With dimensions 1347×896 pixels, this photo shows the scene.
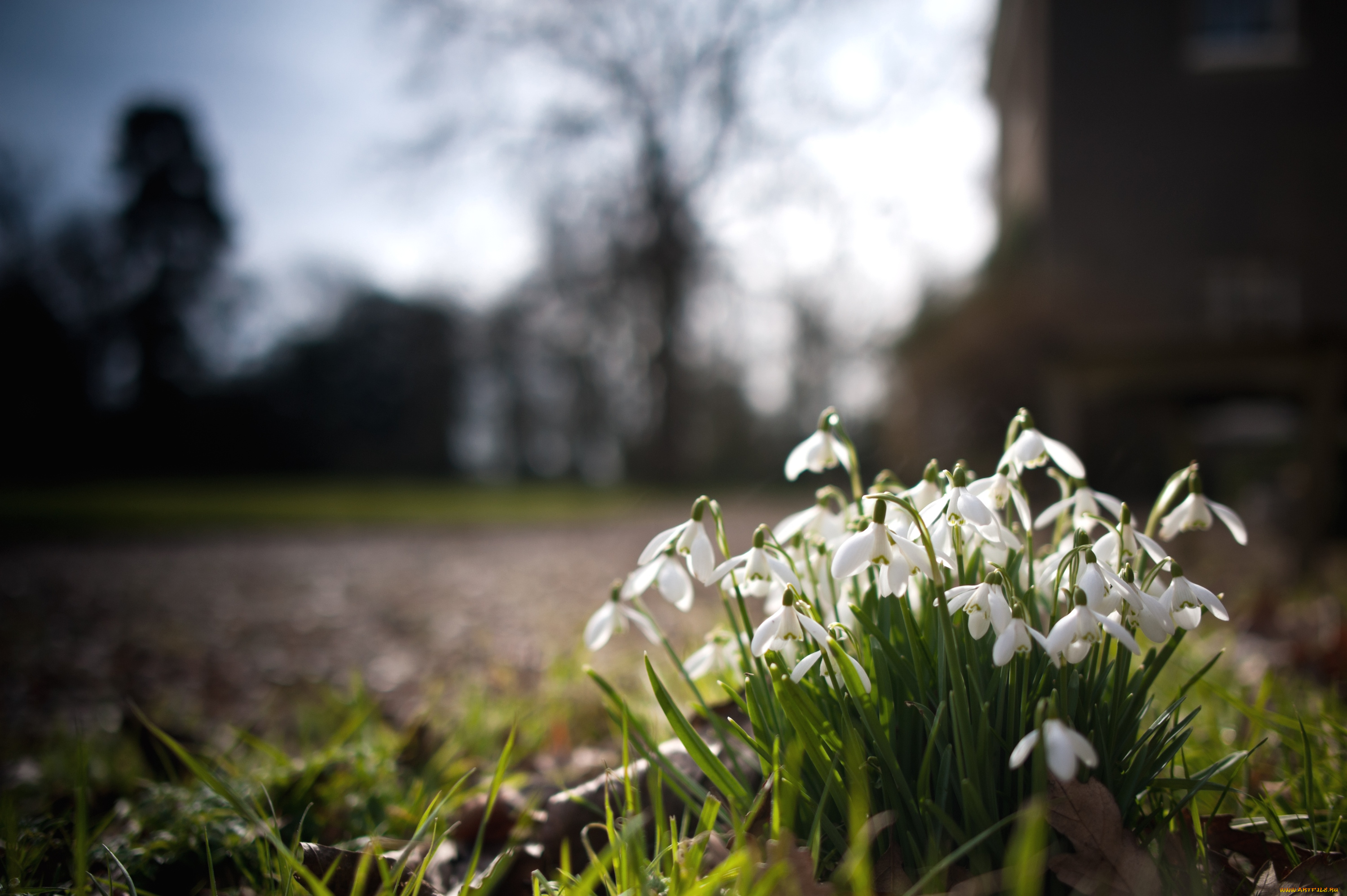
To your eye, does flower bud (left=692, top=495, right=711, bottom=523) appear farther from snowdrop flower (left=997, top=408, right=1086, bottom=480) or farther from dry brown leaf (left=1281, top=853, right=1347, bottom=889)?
dry brown leaf (left=1281, top=853, right=1347, bottom=889)

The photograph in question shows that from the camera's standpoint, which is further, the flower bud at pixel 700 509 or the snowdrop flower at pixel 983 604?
the flower bud at pixel 700 509

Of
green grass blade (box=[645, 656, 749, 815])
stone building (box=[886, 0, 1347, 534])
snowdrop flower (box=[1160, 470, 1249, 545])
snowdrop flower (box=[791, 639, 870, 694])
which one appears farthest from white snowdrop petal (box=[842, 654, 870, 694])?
stone building (box=[886, 0, 1347, 534])

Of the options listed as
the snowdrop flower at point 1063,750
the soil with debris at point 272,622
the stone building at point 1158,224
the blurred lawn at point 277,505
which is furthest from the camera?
the blurred lawn at point 277,505

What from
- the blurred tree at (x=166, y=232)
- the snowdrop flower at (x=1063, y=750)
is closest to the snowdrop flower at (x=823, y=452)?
the snowdrop flower at (x=1063, y=750)

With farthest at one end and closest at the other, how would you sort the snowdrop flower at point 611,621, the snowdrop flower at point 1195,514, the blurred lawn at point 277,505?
the blurred lawn at point 277,505, the snowdrop flower at point 611,621, the snowdrop flower at point 1195,514

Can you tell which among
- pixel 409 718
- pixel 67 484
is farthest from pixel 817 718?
pixel 67 484

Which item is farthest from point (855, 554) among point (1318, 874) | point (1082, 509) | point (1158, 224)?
point (1158, 224)

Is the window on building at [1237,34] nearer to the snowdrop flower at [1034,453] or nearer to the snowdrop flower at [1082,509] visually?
the snowdrop flower at [1082,509]
